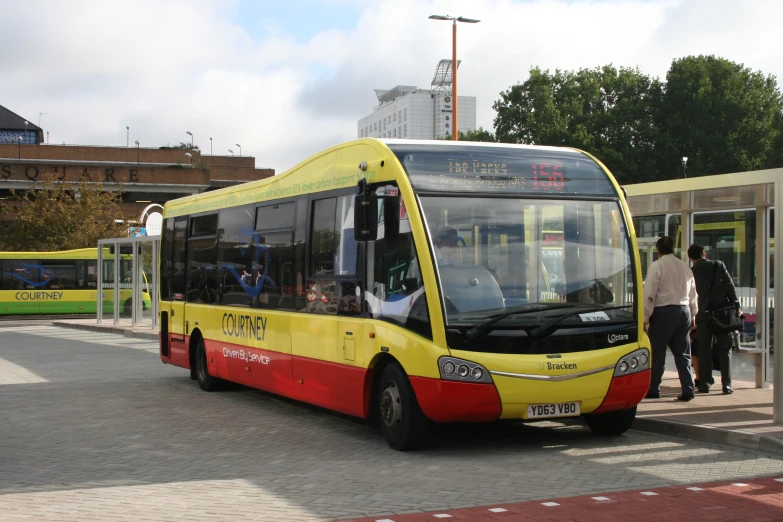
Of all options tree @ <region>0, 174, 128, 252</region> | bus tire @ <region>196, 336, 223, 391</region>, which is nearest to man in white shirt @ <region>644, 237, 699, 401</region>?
bus tire @ <region>196, 336, 223, 391</region>

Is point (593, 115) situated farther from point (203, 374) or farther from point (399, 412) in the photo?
point (399, 412)

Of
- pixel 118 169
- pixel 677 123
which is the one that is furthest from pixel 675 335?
pixel 118 169

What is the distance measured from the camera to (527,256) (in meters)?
9.23

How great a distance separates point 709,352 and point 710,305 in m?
0.60

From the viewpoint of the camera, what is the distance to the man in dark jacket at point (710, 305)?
40.0 ft

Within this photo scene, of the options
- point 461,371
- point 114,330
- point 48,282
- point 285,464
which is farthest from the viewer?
point 48,282

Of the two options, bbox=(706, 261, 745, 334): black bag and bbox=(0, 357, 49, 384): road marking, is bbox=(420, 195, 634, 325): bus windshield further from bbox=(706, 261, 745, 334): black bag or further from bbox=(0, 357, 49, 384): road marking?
bbox=(0, 357, 49, 384): road marking

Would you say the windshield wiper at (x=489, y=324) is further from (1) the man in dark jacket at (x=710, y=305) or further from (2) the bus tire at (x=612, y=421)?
(1) the man in dark jacket at (x=710, y=305)

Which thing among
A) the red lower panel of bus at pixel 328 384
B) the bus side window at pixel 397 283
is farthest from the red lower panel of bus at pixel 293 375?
the bus side window at pixel 397 283

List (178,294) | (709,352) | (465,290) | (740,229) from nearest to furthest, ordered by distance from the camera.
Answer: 1. (465,290)
2. (709,352)
3. (740,229)
4. (178,294)

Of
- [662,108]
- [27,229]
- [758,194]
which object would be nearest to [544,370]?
[758,194]

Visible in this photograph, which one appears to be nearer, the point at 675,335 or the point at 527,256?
the point at 527,256

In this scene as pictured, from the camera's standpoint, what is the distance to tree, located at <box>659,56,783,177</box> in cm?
6272

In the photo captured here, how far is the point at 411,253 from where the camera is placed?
911cm
